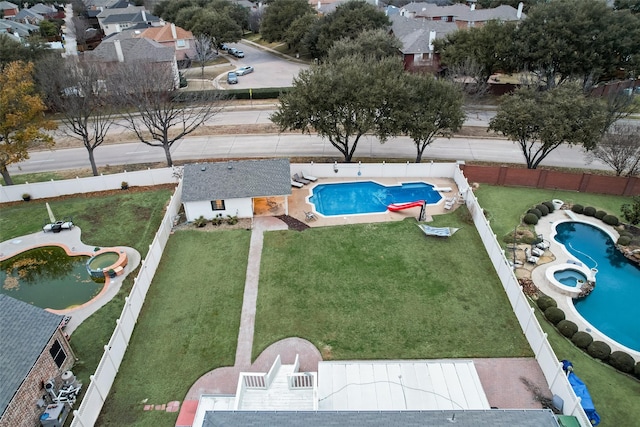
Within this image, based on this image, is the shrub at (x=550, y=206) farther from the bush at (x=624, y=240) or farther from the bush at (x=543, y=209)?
the bush at (x=624, y=240)

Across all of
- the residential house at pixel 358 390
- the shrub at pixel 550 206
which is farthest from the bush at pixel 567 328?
the shrub at pixel 550 206

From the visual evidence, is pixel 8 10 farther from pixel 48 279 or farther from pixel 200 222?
pixel 200 222

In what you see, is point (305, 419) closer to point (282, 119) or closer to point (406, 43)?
point (282, 119)

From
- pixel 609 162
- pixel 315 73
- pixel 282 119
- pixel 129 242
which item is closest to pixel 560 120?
pixel 609 162

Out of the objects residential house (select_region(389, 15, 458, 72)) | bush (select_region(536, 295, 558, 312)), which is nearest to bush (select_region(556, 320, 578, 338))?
bush (select_region(536, 295, 558, 312))

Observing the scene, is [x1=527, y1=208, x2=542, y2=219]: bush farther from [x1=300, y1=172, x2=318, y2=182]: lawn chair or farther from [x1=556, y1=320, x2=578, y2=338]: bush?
[x1=300, y1=172, x2=318, y2=182]: lawn chair

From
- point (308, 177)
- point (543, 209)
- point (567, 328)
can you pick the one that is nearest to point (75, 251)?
point (308, 177)
